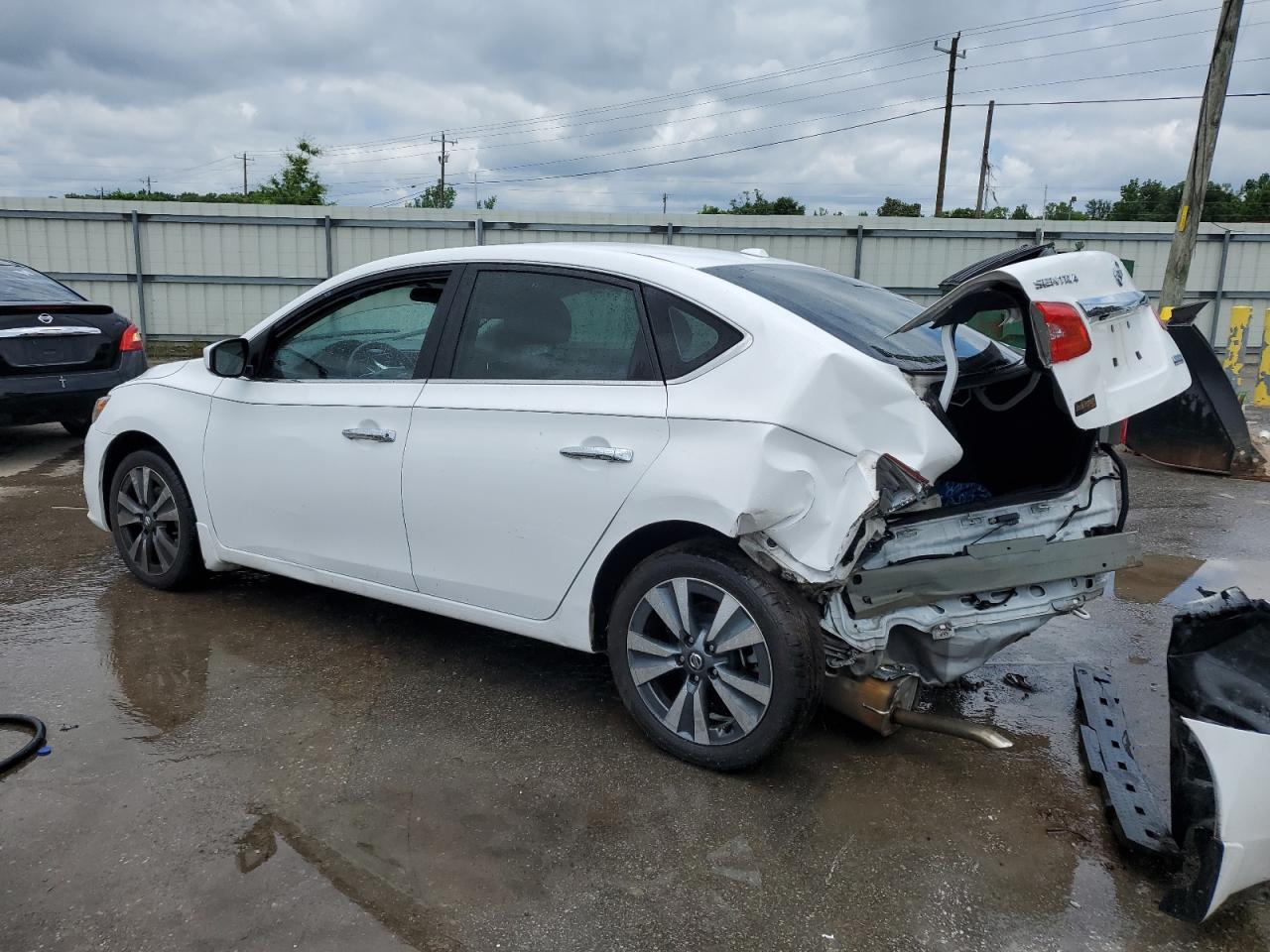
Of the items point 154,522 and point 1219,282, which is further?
point 1219,282

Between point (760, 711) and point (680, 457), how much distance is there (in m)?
0.82

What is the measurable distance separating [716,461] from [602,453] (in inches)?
16.5

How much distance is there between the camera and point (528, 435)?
3.38 m

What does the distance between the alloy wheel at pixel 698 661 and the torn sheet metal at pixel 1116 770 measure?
3.56 ft

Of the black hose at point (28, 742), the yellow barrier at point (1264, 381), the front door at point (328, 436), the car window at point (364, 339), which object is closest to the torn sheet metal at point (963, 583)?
the front door at point (328, 436)

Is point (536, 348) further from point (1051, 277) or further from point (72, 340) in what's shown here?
point (72, 340)

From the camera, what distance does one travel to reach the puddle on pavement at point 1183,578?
5176 mm

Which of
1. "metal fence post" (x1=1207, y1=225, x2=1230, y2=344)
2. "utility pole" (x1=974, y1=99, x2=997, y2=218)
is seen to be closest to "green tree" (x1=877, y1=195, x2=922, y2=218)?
"utility pole" (x1=974, y1=99, x2=997, y2=218)

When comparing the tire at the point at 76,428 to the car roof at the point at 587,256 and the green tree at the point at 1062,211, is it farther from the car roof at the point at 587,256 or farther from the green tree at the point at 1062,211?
the green tree at the point at 1062,211

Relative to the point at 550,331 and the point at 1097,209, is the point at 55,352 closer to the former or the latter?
the point at 550,331

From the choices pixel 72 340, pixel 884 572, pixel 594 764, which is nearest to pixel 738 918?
pixel 594 764

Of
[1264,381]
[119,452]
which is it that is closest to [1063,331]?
[119,452]

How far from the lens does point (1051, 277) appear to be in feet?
9.57

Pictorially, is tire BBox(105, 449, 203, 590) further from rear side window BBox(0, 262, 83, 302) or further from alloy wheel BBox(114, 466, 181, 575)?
rear side window BBox(0, 262, 83, 302)
